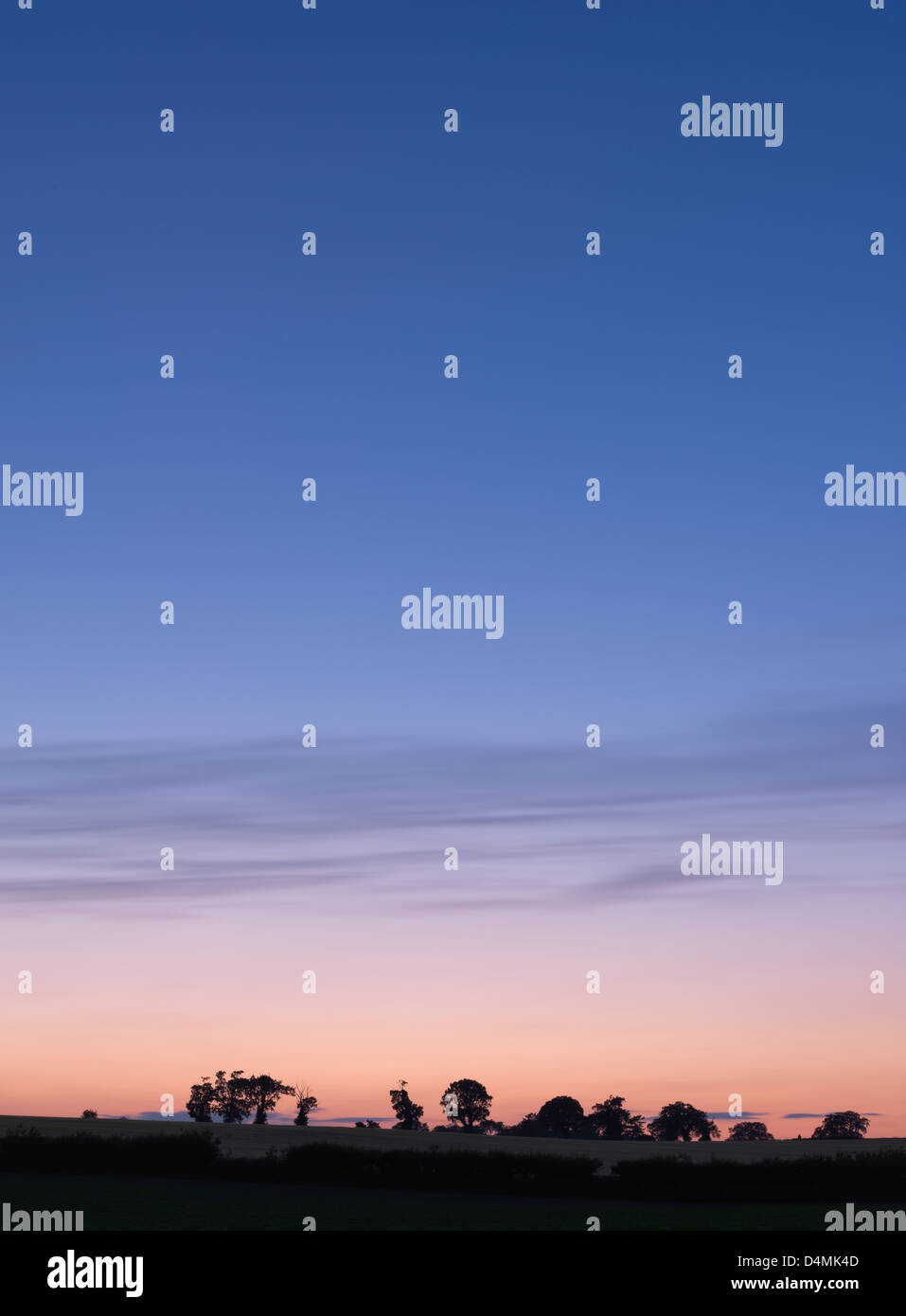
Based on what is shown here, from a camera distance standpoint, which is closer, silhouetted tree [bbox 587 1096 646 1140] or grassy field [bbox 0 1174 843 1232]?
grassy field [bbox 0 1174 843 1232]

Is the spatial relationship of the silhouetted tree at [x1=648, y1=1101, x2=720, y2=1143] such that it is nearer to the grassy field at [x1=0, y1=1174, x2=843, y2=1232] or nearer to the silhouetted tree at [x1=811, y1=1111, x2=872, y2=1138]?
the silhouetted tree at [x1=811, y1=1111, x2=872, y2=1138]

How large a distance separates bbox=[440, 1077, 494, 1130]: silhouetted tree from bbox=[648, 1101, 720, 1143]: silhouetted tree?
25511 millimetres

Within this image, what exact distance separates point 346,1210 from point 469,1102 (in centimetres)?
14608

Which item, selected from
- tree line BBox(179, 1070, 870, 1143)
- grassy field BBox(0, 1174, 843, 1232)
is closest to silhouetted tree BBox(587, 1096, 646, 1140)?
tree line BBox(179, 1070, 870, 1143)

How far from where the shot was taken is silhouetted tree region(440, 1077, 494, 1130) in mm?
192875

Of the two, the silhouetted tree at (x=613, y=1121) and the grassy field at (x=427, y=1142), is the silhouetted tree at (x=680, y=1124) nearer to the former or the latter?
the silhouetted tree at (x=613, y=1121)

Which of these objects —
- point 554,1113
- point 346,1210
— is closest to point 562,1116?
point 554,1113

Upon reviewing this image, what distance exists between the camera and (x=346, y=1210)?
5606cm

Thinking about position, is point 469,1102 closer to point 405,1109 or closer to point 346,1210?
point 405,1109

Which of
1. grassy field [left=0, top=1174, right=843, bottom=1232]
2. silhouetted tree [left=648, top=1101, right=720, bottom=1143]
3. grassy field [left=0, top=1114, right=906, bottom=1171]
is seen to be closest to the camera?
grassy field [left=0, top=1174, right=843, bottom=1232]

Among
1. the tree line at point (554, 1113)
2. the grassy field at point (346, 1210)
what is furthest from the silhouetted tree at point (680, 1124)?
the grassy field at point (346, 1210)

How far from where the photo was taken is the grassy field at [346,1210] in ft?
167

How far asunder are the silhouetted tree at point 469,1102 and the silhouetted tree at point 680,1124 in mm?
25511
